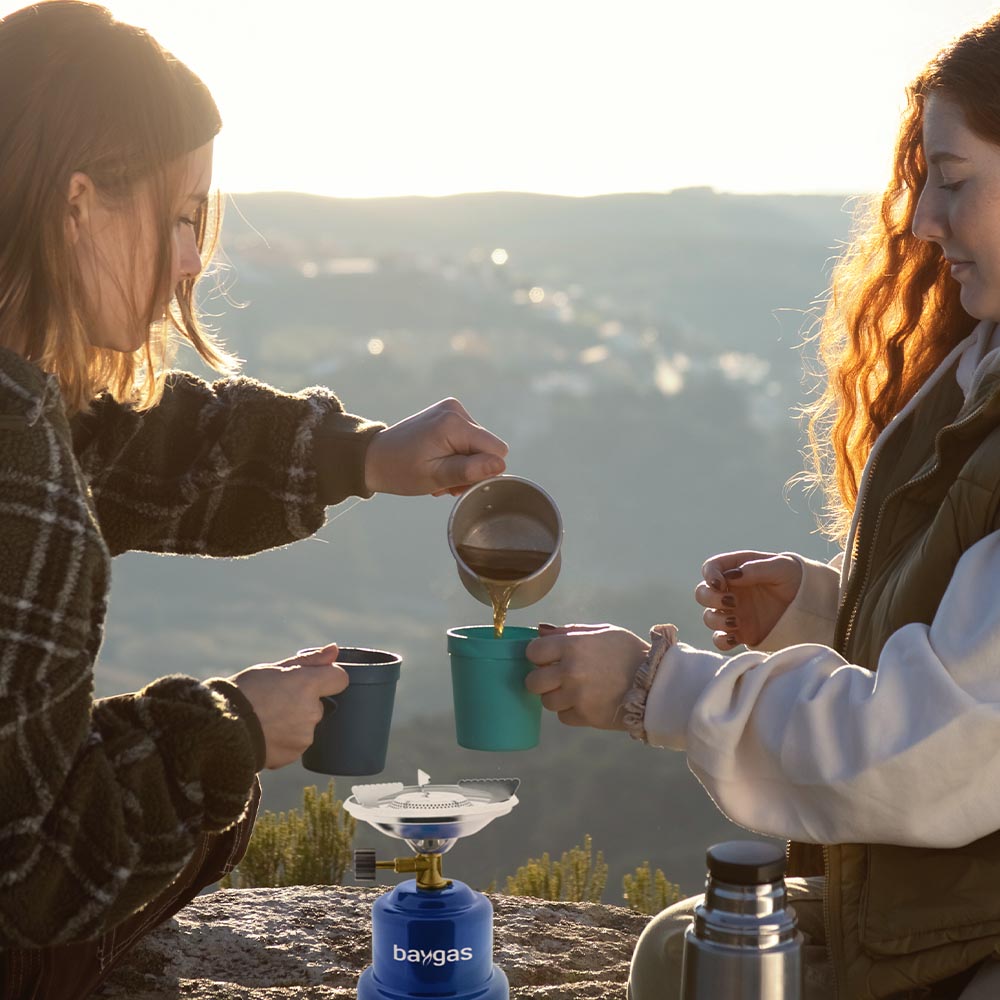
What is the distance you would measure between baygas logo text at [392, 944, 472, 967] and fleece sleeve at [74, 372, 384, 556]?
985 millimetres

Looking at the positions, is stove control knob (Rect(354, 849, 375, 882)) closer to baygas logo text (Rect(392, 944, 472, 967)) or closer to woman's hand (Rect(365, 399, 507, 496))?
baygas logo text (Rect(392, 944, 472, 967))

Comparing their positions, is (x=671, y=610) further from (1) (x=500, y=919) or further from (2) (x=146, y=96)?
(2) (x=146, y=96)

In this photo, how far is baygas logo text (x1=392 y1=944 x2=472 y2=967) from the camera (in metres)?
1.81

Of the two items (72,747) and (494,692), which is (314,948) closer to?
(494,692)

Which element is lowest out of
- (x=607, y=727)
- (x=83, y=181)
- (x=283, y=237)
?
(x=607, y=727)

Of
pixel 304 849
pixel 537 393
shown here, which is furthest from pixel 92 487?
pixel 537 393

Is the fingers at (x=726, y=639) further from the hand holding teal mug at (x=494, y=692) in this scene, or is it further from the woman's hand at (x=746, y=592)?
the hand holding teal mug at (x=494, y=692)

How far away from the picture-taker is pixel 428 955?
1811 mm

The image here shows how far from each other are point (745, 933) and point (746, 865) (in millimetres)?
86

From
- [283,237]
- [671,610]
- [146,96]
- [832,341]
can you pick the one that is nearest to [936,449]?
[832,341]

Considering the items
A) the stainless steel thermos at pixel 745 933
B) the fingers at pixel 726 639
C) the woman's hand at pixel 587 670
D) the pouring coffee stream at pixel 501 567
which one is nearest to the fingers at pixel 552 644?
the woman's hand at pixel 587 670

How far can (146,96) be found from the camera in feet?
6.54

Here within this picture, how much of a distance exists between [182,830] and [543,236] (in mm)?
24148

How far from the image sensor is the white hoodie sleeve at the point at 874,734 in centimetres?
165
